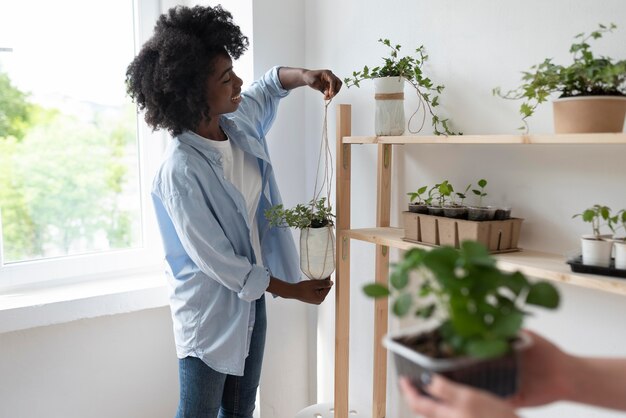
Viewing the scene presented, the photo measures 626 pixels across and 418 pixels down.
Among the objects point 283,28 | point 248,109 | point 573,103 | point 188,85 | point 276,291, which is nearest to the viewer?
point 573,103

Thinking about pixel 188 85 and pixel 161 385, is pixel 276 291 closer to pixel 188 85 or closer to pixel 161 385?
pixel 188 85

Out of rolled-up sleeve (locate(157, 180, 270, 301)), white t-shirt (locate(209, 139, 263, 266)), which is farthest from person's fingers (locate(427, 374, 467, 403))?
white t-shirt (locate(209, 139, 263, 266))

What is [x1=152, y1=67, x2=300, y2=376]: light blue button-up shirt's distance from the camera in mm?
1549

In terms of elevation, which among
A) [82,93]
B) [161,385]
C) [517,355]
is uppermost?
[82,93]

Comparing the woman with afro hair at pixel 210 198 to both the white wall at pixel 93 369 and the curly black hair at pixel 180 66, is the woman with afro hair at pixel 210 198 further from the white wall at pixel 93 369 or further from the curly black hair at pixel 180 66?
the white wall at pixel 93 369

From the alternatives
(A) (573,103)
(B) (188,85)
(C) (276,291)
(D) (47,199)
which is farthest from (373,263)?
(D) (47,199)

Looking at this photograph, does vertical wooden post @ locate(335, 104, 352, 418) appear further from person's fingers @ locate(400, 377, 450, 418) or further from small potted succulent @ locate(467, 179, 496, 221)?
person's fingers @ locate(400, 377, 450, 418)

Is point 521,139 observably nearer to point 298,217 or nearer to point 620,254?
point 620,254

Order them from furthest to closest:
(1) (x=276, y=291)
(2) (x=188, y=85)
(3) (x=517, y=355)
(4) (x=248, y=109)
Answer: (4) (x=248, y=109) → (1) (x=276, y=291) → (2) (x=188, y=85) → (3) (x=517, y=355)

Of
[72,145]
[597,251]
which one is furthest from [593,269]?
[72,145]

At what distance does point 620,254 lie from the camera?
3.71 ft

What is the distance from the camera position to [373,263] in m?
1.96

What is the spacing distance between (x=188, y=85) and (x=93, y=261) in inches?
37.9

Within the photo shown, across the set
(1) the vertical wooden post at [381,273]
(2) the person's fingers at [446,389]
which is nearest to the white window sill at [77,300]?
(1) the vertical wooden post at [381,273]
